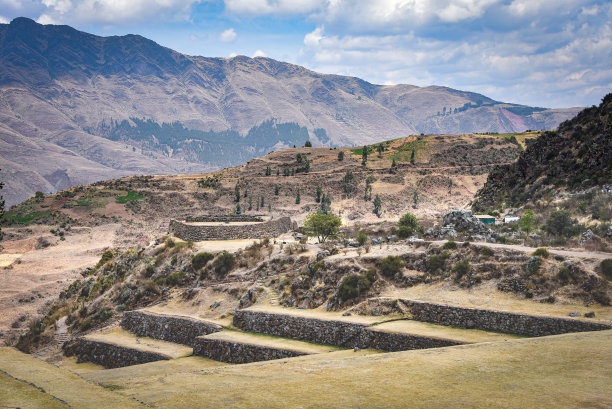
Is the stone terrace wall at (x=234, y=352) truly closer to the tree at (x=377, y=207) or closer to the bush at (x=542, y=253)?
the bush at (x=542, y=253)

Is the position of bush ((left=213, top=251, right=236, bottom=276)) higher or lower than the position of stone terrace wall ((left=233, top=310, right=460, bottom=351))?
higher

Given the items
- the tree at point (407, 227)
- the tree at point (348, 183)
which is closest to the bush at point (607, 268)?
the tree at point (407, 227)

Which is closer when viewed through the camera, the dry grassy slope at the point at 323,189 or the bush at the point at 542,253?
the bush at the point at 542,253

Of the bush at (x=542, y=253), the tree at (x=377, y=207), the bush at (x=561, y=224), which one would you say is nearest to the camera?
the bush at (x=542, y=253)

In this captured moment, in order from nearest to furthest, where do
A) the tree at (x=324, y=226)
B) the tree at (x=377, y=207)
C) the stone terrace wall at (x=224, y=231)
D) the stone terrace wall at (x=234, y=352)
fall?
1. the stone terrace wall at (x=234, y=352)
2. the stone terrace wall at (x=224, y=231)
3. the tree at (x=324, y=226)
4. the tree at (x=377, y=207)

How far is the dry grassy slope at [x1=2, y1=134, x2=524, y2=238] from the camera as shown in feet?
354

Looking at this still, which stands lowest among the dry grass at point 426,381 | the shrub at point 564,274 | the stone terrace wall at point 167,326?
the stone terrace wall at point 167,326

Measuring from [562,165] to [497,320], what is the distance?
46428 mm

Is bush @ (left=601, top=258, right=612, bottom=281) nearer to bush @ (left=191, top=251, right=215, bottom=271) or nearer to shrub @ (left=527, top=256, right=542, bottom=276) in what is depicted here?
shrub @ (left=527, top=256, right=542, bottom=276)

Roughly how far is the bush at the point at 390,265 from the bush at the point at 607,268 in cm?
1240

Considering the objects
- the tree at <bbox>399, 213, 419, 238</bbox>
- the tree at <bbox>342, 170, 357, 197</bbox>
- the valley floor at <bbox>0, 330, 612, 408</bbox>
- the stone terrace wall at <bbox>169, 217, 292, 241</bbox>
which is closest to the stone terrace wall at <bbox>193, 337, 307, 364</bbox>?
the valley floor at <bbox>0, 330, 612, 408</bbox>

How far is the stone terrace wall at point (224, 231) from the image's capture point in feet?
172

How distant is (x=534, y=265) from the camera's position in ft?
93.6

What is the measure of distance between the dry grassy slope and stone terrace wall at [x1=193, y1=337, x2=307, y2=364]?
222 ft
